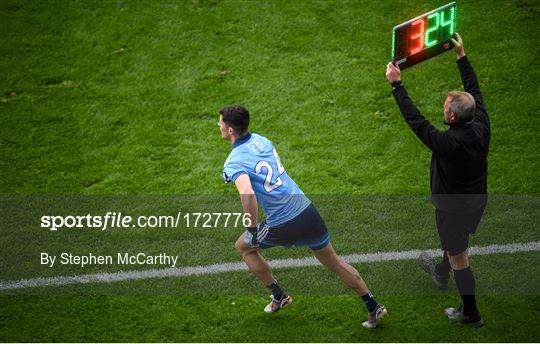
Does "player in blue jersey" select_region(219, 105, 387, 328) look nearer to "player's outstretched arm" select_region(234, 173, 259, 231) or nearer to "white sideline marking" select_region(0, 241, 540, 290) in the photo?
"player's outstretched arm" select_region(234, 173, 259, 231)

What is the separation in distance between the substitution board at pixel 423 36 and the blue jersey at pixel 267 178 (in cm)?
132

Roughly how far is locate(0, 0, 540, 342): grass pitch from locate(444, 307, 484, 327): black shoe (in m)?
0.08

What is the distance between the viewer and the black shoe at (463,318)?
6.32m

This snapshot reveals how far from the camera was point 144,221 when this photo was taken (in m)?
7.86

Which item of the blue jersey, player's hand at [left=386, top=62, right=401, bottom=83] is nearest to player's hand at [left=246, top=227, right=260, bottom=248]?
the blue jersey

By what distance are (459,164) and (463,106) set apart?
470 mm

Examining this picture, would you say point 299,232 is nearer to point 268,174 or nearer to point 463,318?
point 268,174

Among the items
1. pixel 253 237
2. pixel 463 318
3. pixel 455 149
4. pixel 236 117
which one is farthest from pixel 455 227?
pixel 236 117

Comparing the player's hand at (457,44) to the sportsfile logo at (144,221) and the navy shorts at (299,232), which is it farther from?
the sportsfile logo at (144,221)

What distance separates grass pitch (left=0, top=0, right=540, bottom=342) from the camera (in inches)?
260

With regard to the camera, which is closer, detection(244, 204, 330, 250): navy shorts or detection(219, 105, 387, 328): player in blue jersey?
detection(219, 105, 387, 328): player in blue jersey

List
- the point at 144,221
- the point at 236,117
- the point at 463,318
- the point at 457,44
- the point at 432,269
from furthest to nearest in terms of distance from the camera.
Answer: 1. the point at 144,221
2. the point at 432,269
3. the point at 463,318
4. the point at 457,44
5. the point at 236,117

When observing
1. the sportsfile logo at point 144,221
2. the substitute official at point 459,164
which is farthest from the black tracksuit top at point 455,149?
the sportsfile logo at point 144,221

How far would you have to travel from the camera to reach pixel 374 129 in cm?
881
